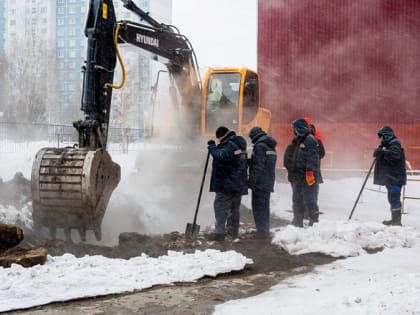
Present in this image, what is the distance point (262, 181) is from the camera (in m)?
8.07

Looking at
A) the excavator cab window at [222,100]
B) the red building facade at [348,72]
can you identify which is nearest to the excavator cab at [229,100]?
the excavator cab window at [222,100]

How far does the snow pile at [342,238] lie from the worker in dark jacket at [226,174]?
2.65 feet

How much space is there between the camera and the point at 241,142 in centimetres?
792

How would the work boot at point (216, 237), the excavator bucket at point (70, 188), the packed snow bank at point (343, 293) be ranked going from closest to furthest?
the packed snow bank at point (343, 293) → the excavator bucket at point (70, 188) → the work boot at point (216, 237)

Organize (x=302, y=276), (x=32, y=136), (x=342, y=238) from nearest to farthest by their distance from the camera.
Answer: (x=302, y=276)
(x=342, y=238)
(x=32, y=136)

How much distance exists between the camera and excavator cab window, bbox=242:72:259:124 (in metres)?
12.8

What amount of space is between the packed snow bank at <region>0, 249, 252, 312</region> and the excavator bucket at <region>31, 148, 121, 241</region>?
47.8 inches

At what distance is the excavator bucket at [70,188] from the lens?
6977mm

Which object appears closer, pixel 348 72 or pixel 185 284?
pixel 185 284

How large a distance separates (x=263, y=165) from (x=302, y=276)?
2405 millimetres

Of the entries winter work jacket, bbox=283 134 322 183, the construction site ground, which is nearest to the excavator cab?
winter work jacket, bbox=283 134 322 183

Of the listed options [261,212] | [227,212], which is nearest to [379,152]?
[261,212]

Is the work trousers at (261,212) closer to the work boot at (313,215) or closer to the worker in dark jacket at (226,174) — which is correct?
the worker in dark jacket at (226,174)

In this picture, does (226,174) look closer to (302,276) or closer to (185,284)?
(302,276)
